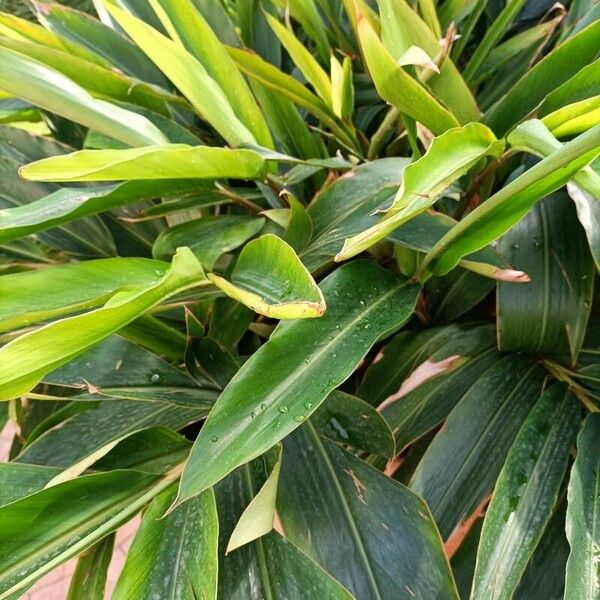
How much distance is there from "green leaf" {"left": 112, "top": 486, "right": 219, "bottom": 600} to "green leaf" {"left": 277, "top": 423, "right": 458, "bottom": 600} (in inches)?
2.9

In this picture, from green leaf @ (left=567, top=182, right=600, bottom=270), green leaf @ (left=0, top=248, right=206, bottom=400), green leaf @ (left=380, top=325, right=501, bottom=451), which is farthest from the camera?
green leaf @ (left=380, top=325, right=501, bottom=451)

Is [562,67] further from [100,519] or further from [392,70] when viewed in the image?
[100,519]

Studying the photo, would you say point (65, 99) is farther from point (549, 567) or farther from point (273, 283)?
point (549, 567)

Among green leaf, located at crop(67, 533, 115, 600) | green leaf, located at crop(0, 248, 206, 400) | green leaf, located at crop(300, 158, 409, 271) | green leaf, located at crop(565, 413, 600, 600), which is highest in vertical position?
green leaf, located at crop(0, 248, 206, 400)

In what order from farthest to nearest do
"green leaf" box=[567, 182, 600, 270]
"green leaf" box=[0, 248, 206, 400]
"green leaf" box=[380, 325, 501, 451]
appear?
"green leaf" box=[380, 325, 501, 451] < "green leaf" box=[567, 182, 600, 270] < "green leaf" box=[0, 248, 206, 400]

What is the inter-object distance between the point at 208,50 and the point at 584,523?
18.8 inches

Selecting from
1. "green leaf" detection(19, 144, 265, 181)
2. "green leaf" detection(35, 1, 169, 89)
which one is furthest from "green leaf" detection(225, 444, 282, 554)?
"green leaf" detection(35, 1, 169, 89)

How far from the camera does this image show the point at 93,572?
40cm

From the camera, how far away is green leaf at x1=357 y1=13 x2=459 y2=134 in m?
0.35

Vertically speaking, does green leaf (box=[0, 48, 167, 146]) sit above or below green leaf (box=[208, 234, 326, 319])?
above

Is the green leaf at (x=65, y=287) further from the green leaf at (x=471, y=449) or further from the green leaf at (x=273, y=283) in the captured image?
the green leaf at (x=471, y=449)

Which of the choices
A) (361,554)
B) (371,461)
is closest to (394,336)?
(371,461)

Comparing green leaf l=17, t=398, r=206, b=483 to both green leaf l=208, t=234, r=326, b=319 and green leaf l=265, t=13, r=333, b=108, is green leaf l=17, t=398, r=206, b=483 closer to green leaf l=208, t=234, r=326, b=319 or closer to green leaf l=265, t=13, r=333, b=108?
green leaf l=208, t=234, r=326, b=319

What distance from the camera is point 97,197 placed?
1.28 feet
